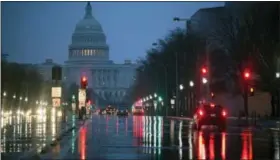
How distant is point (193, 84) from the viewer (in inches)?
3903

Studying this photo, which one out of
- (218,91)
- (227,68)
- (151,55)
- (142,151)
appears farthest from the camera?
(151,55)

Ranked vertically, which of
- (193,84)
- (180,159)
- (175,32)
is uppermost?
(175,32)

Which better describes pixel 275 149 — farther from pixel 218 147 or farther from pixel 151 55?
pixel 151 55

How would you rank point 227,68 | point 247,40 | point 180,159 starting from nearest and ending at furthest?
point 180,159 < point 247,40 < point 227,68

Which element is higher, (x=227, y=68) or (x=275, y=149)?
(x=227, y=68)

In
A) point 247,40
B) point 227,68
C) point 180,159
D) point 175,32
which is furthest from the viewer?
point 175,32

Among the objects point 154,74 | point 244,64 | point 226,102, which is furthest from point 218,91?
point 154,74

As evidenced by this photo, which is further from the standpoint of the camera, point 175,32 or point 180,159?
point 175,32

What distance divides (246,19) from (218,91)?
95.1 feet

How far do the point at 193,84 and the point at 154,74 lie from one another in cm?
3601

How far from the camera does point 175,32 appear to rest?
112 metres

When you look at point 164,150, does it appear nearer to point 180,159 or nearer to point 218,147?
point 218,147

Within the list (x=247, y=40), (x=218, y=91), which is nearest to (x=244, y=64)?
(x=247, y=40)

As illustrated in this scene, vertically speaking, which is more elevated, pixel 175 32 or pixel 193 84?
pixel 175 32
